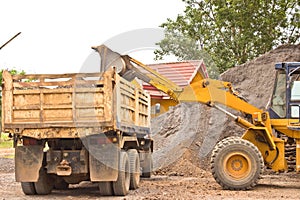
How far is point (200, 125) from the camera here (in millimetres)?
20375

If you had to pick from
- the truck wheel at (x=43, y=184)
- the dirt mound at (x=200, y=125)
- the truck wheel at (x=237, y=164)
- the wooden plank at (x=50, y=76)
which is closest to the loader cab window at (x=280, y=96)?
the truck wheel at (x=237, y=164)

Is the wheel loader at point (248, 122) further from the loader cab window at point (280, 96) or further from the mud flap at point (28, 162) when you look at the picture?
the mud flap at point (28, 162)

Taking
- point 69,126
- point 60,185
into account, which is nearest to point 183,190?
point 60,185

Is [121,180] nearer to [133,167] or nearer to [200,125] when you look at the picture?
[133,167]

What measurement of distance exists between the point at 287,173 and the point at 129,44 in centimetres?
607

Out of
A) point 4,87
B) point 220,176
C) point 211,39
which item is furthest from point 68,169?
point 211,39

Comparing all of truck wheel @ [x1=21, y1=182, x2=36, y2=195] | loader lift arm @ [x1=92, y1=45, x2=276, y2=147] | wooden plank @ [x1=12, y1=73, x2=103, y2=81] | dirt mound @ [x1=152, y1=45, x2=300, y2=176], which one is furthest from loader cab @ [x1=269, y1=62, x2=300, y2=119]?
truck wheel @ [x1=21, y1=182, x2=36, y2=195]

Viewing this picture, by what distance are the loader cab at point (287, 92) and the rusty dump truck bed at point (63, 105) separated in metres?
4.23

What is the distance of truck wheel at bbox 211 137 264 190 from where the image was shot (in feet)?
41.8

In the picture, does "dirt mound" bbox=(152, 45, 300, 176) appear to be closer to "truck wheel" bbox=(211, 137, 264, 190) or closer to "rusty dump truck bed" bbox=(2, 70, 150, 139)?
"truck wheel" bbox=(211, 137, 264, 190)

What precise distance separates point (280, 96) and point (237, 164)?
2022 millimetres

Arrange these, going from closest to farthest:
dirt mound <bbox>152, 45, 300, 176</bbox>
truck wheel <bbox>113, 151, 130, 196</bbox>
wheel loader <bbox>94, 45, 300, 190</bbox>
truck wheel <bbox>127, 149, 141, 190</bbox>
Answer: truck wheel <bbox>113, 151, 130, 196</bbox>
truck wheel <bbox>127, 149, 141, 190</bbox>
wheel loader <bbox>94, 45, 300, 190</bbox>
dirt mound <bbox>152, 45, 300, 176</bbox>

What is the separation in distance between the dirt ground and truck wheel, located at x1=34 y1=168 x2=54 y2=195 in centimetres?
17

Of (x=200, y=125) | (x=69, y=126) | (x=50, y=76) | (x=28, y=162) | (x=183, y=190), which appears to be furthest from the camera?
(x=200, y=125)
